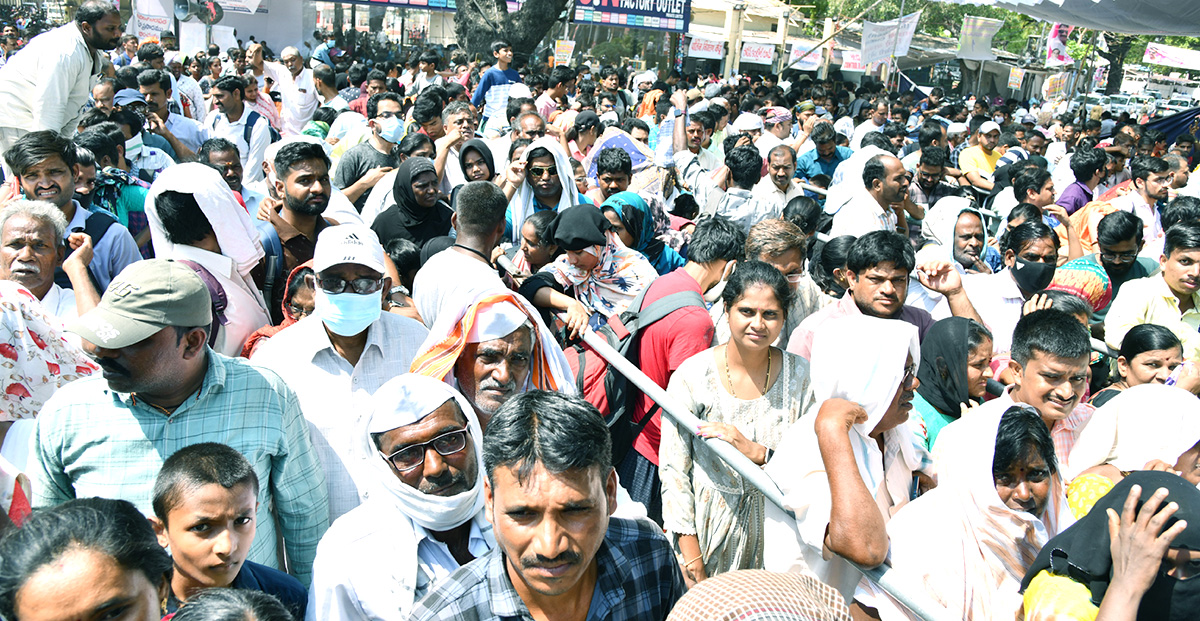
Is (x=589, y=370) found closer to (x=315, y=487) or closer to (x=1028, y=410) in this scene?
(x=315, y=487)

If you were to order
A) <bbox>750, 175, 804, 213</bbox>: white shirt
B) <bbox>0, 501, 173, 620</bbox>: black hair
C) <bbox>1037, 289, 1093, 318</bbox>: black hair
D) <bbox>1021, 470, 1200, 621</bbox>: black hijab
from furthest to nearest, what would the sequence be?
<bbox>750, 175, 804, 213</bbox>: white shirt
<bbox>1037, 289, 1093, 318</bbox>: black hair
<bbox>1021, 470, 1200, 621</bbox>: black hijab
<bbox>0, 501, 173, 620</bbox>: black hair

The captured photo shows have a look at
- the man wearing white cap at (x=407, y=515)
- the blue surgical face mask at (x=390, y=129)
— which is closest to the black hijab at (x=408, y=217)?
the blue surgical face mask at (x=390, y=129)

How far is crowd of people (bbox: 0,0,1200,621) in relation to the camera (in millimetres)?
1810

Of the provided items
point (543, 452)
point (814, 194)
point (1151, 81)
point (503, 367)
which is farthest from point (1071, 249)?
point (1151, 81)

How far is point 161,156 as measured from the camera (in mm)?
5797

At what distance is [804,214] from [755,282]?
276cm

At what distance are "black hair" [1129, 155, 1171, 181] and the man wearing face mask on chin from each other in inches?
231

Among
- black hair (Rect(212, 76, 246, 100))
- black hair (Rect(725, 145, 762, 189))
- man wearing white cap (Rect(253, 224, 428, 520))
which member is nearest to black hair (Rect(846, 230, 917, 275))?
man wearing white cap (Rect(253, 224, 428, 520))

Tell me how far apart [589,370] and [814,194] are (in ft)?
15.7

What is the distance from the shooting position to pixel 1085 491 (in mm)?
2783

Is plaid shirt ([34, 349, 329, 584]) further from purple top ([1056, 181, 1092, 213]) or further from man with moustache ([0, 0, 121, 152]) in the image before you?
purple top ([1056, 181, 1092, 213])

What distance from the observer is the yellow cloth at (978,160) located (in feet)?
30.6

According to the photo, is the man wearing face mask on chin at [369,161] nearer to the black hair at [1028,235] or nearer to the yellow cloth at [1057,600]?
the black hair at [1028,235]

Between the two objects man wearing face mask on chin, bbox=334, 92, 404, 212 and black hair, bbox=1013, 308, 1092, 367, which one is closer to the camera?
black hair, bbox=1013, 308, 1092, 367
